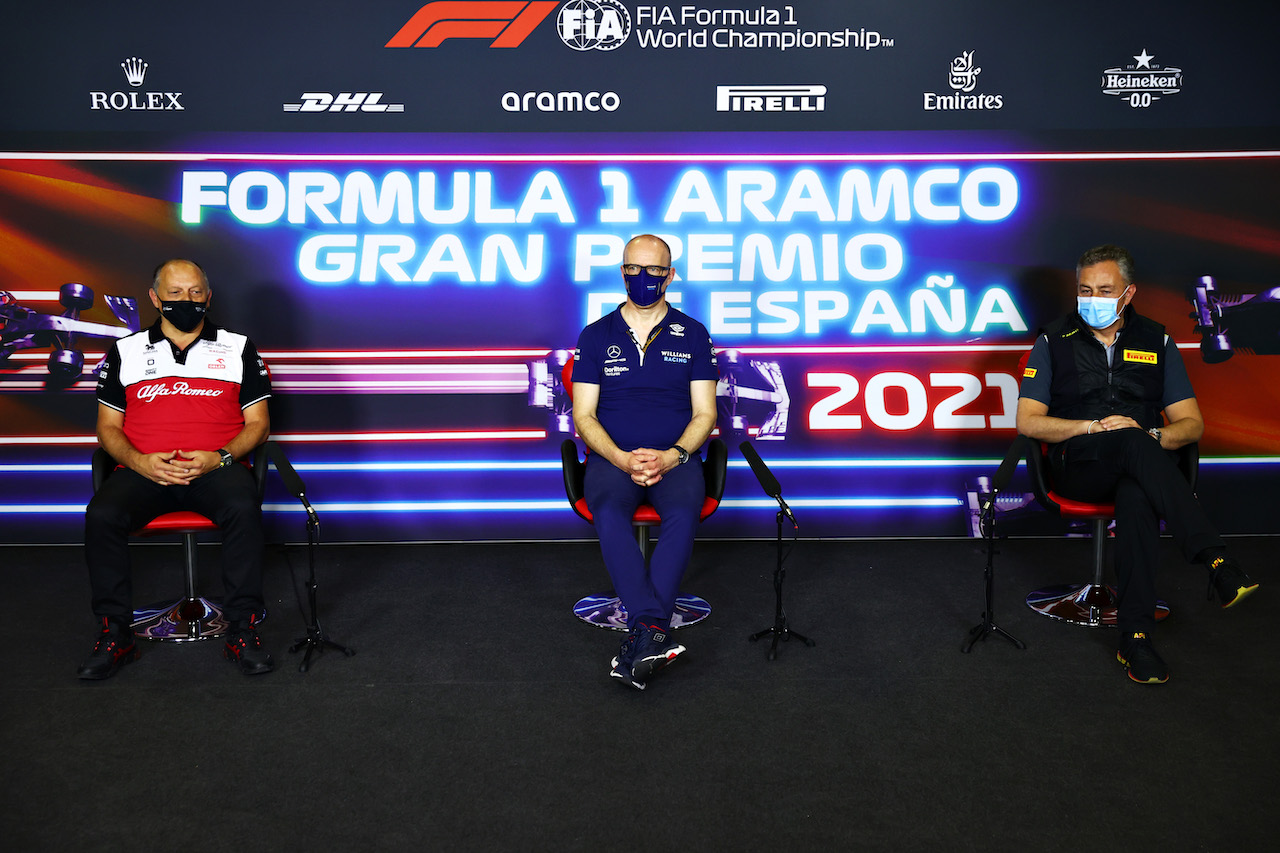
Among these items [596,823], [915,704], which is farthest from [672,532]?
[596,823]

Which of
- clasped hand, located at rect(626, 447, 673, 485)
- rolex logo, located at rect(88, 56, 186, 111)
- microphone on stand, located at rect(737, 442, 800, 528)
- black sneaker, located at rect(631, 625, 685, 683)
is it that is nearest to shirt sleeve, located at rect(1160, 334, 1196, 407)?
microphone on stand, located at rect(737, 442, 800, 528)

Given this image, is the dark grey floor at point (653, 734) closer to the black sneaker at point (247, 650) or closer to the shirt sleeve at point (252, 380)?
the black sneaker at point (247, 650)

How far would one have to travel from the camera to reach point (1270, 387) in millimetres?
4547

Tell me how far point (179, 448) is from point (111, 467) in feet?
0.81

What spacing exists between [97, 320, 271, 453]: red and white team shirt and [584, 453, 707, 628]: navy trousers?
4.68ft

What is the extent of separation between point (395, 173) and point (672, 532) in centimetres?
242

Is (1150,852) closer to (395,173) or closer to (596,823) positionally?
(596,823)

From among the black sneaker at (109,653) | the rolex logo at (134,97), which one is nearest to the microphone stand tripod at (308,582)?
the black sneaker at (109,653)

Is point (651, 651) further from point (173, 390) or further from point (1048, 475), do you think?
point (173, 390)

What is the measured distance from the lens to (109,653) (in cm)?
302

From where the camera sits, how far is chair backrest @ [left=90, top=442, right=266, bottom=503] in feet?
10.7

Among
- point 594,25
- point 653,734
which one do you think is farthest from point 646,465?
point 594,25

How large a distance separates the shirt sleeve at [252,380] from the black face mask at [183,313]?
8.0 inches

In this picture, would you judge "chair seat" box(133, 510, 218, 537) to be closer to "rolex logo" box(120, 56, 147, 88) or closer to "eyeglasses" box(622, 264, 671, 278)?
"eyeglasses" box(622, 264, 671, 278)
